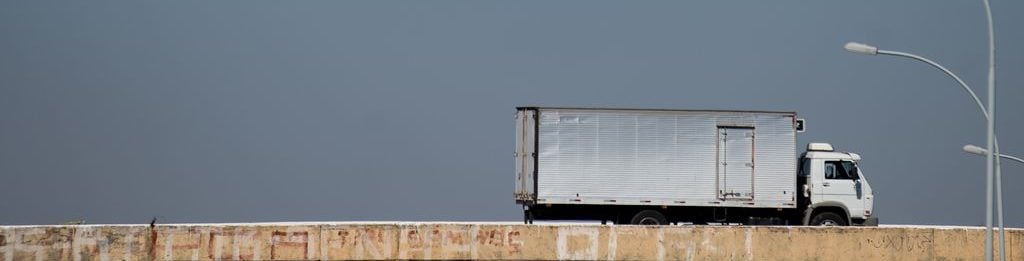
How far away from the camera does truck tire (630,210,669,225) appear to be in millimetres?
36875

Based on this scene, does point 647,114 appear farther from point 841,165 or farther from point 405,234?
point 405,234

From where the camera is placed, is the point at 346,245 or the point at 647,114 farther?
the point at 647,114

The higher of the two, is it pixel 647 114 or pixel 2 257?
pixel 647 114

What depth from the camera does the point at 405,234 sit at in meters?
32.6

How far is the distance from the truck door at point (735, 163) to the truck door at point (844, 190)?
1.85 metres

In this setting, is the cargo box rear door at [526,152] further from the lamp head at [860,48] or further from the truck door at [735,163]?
the lamp head at [860,48]

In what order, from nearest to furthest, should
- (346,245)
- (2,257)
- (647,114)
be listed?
1. (2,257)
2. (346,245)
3. (647,114)

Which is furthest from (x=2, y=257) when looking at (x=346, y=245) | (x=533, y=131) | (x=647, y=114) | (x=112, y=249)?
(x=647, y=114)

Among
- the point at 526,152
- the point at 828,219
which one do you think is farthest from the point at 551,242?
the point at 828,219

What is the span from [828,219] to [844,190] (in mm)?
767

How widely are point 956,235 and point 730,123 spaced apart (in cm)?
594

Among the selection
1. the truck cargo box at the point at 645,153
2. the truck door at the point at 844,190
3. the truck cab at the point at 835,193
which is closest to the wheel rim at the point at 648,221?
the truck cargo box at the point at 645,153

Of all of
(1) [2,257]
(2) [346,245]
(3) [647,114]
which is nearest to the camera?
(1) [2,257]

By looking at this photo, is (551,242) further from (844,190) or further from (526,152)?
(844,190)
